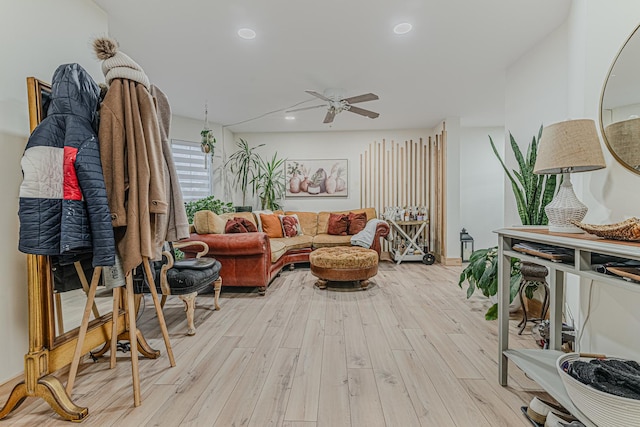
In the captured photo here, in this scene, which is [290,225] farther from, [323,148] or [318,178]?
[323,148]

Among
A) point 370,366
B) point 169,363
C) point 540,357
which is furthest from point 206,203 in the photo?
point 540,357

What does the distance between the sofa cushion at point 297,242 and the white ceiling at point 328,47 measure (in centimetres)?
213

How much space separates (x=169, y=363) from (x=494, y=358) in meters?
2.21

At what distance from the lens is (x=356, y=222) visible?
5312 mm

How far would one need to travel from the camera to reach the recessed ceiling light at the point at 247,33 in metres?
2.47

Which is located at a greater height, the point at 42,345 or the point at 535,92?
the point at 535,92

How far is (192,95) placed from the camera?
397 cm

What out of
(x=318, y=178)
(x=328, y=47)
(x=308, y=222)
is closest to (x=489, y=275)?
(x=328, y=47)

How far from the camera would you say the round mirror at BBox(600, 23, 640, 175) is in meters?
1.42

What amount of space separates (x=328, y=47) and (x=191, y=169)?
3415mm

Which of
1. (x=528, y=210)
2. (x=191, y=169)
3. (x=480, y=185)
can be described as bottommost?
(x=528, y=210)

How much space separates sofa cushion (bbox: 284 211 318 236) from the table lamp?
4.25 meters

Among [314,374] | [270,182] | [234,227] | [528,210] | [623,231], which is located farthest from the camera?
[270,182]

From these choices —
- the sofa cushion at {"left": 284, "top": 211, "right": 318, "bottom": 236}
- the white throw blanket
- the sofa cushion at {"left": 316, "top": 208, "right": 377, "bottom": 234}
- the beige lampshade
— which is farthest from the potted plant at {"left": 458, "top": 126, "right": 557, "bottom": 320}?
the sofa cushion at {"left": 284, "top": 211, "right": 318, "bottom": 236}
